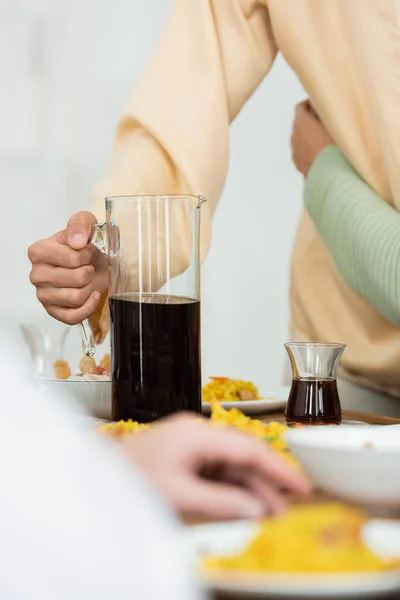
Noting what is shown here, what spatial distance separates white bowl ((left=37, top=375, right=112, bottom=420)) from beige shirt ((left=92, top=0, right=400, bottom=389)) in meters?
0.34

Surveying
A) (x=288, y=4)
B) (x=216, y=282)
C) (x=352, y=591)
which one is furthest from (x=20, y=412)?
(x=216, y=282)

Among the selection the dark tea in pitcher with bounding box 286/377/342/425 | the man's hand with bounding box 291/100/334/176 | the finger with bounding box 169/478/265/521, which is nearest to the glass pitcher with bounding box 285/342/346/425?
the dark tea in pitcher with bounding box 286/377/342/425

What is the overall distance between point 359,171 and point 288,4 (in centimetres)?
30

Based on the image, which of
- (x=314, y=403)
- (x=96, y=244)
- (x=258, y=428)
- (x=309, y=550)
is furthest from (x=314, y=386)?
(x=309, y=550)

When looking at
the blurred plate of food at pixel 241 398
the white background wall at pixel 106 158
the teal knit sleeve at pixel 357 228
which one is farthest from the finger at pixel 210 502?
the white background wall at pixel 106 158

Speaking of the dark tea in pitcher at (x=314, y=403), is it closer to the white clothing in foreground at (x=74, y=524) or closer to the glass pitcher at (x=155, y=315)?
the glass pitcher at (x=155, y=315)

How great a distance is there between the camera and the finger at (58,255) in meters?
1.06

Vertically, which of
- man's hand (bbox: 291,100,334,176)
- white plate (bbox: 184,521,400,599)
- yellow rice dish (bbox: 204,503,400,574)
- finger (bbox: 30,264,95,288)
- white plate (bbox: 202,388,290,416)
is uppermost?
man's hand (bbox: 291,100,334,176)

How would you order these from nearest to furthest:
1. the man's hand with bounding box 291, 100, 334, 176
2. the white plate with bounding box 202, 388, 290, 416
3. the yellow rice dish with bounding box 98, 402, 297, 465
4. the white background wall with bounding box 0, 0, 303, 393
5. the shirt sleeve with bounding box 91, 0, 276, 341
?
the yellow rice dish with bounding box 98, 402, 297, 465
the white plate with bounding box 202, 388, 290, 416
the shirt sleeve with bounding box 91, 0, 276, 341
the man's hand with bounding box 291, 100, 334, 176
the white background wall with bounding box 0, 0, 303, 393

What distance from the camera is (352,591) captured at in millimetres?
364

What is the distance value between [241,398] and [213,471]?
61cm

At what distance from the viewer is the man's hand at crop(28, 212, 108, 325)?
1047mm

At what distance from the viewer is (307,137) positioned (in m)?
1.49

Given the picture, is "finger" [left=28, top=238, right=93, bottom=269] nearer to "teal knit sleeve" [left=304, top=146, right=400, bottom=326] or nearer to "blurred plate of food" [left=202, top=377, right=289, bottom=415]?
"blurred plate of food" [left=202, top=377, right=289, bottom=415]
